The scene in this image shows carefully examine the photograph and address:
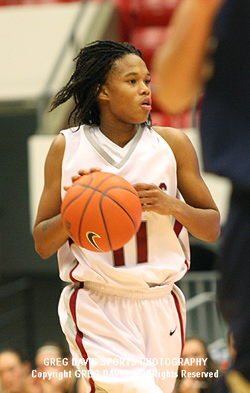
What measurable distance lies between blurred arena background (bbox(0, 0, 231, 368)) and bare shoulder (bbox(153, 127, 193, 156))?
3.81 metres

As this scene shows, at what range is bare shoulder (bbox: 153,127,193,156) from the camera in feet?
9.95

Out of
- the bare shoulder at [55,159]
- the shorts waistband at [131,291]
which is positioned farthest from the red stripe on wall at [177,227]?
the bare shoulder at [55,159]

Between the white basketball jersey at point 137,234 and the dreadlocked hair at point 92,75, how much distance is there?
0.18 m

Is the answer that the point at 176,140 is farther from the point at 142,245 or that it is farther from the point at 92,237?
the point at 92,237

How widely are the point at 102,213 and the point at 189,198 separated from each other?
0.62m

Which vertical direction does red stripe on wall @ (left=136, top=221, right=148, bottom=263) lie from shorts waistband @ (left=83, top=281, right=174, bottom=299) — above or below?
above

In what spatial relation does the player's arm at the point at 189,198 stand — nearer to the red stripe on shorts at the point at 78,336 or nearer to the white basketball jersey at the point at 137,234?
the white basketball jersey at the point at 137,234

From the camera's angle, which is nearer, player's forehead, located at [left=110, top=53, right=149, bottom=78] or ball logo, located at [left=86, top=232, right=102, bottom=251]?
ball logo, located at [left=86, top=232, right=102, bottom=251]

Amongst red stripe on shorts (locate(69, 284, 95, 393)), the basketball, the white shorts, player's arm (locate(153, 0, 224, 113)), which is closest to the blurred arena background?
the white shorts

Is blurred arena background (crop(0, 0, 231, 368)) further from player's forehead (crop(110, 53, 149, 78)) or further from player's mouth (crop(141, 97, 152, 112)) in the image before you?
player's mouth (crop(141, 97, 152, 112))

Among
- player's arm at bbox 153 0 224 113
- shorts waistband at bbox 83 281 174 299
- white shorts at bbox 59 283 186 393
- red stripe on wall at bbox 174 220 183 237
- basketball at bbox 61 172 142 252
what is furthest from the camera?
red stripe on wall at bbox 174 220 183 237

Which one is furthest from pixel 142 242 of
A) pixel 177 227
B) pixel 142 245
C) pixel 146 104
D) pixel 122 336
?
pixel 146 104

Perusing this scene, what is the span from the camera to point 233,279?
1.72 meters

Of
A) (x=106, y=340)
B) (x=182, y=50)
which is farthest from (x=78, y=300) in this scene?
(x=182, y=50)
